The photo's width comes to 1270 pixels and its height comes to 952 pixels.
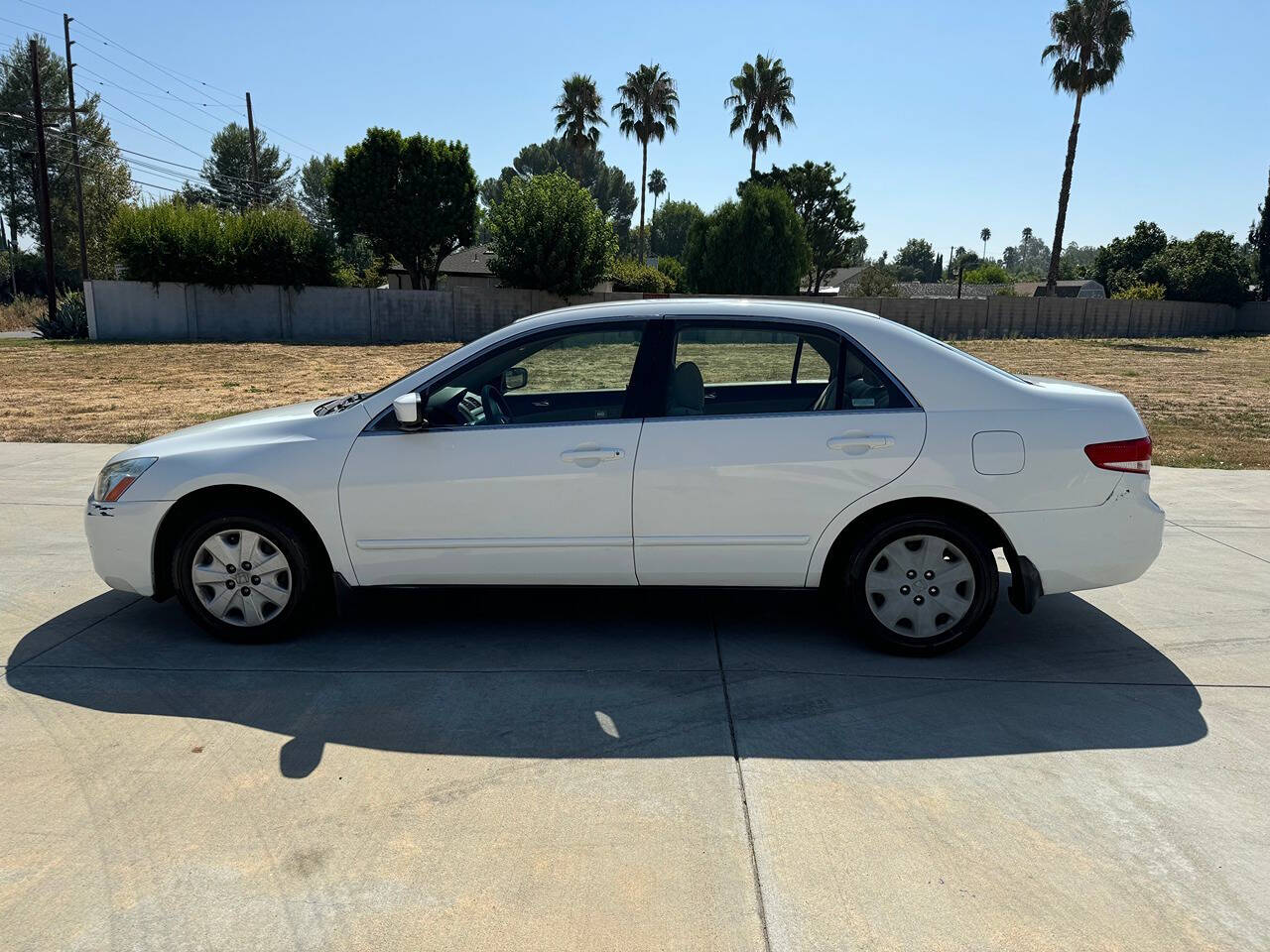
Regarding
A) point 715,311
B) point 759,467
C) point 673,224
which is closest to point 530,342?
point 715,311

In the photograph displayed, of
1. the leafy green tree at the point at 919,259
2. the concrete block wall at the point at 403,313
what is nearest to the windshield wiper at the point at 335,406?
the concrete block wall at the point at 403,313

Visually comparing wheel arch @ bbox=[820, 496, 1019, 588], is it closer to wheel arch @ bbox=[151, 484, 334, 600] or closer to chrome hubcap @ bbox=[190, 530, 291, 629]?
wheel arch @ bbox=[151, 484, 334, 600]

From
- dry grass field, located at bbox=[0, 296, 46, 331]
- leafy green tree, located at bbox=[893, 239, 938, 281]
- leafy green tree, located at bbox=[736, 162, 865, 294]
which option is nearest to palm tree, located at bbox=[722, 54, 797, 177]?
leafy green tree, located at bbox=[736, 162, 865, 294]

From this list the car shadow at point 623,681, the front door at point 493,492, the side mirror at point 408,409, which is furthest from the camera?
the front door at point 493,492

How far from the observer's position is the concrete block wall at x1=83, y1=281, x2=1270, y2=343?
34.0 m

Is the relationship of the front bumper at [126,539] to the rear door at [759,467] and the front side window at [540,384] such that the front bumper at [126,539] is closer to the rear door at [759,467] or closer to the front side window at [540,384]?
the front side window at [540,384]

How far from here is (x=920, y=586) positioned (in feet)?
14.8

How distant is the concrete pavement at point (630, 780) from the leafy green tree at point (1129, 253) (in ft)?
211

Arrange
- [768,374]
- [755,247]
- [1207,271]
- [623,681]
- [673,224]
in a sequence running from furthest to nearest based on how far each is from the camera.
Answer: [673,224] → [1207,271] → [755,247] → [768,374] → [623,681]

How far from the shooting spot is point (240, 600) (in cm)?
467

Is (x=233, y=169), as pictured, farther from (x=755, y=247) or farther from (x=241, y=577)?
(x=241, y=577)

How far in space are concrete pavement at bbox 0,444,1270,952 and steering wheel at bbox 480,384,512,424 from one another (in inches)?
44.2

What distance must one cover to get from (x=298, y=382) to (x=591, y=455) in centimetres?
1697

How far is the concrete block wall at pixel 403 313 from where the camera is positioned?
3403 centimetres
